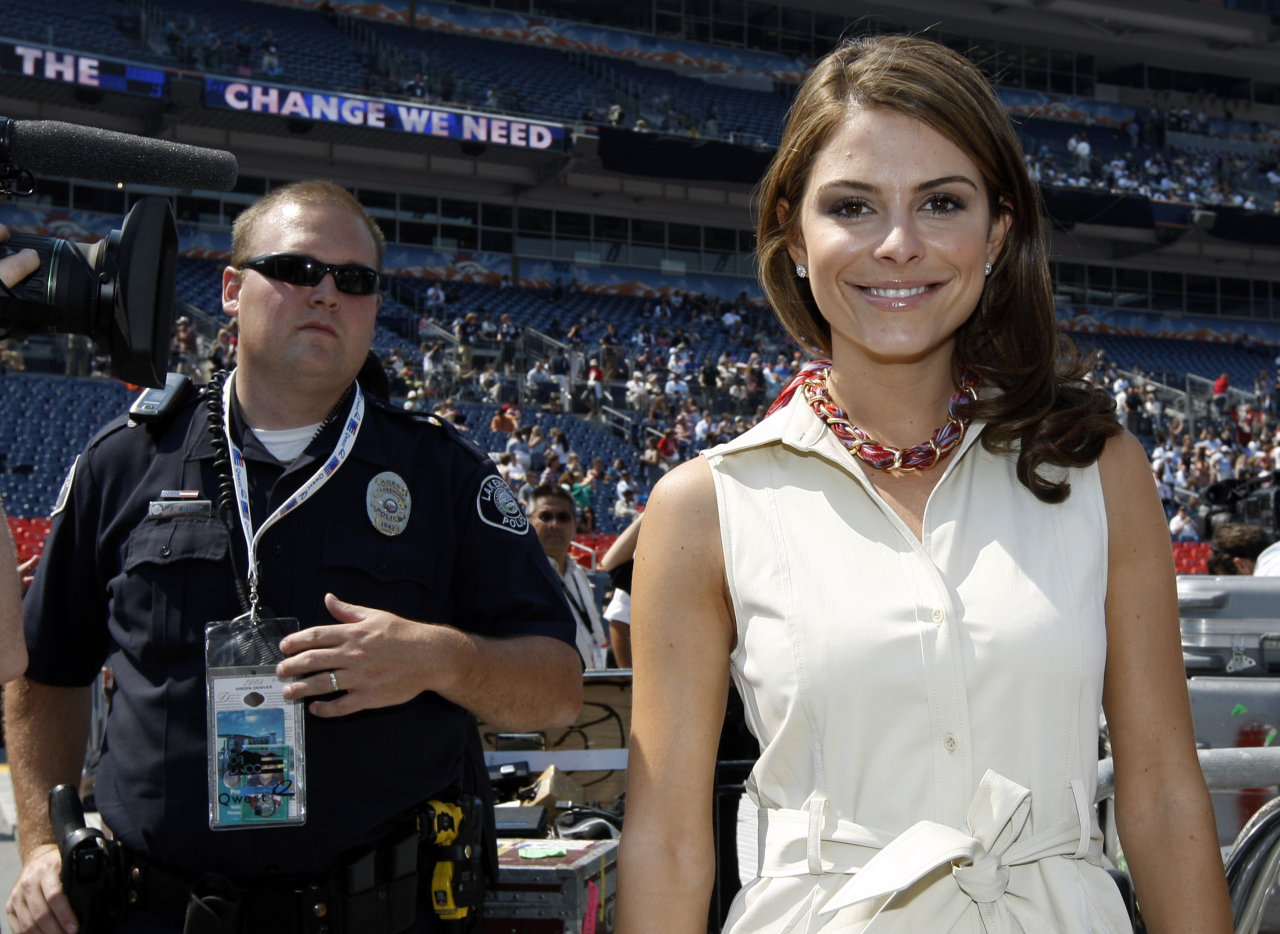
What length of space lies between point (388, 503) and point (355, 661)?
42 centimetres

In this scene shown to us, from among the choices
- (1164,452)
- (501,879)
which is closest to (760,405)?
(1164,452)

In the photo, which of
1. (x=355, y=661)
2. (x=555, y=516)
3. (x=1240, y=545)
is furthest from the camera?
(x=1240, y=545)

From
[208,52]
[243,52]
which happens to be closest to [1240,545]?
[208,52]

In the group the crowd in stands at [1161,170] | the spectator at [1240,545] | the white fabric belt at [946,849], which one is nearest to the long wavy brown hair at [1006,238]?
the white fabric belt at [946,849]

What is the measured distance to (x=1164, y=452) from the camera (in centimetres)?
2372

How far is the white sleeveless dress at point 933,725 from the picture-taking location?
1446 millimetres

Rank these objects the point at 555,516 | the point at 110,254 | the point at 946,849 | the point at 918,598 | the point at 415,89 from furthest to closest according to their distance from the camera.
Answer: the point at 415,89 < the point at 555,516 < the point at 110,254 < the point at 918,598 < the point at 946,849

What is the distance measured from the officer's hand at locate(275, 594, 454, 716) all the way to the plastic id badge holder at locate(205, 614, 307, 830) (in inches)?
4.7

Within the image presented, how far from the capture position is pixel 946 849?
1.40 m

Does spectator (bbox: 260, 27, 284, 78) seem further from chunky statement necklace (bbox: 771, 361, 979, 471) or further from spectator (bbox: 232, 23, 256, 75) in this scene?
chunky statement necklace (bbox: 771, 361, 979, 471)

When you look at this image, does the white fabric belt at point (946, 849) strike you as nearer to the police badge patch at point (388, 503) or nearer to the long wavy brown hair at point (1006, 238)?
the long wavy brown hair at point (1006, 238)

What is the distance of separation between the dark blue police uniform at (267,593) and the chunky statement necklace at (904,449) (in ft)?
2.39

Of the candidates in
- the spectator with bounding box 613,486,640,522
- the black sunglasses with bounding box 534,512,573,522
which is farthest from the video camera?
the spectator with bounding box 613,486,640,522

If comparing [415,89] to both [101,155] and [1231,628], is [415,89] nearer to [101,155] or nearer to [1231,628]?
[1231,628]
